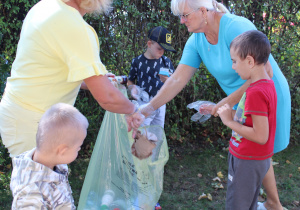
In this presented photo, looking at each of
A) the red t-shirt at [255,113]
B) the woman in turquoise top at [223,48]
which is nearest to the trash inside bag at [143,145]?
the woman in turquoise top at [223,48]

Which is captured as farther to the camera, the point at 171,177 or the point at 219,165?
the point at 219,165

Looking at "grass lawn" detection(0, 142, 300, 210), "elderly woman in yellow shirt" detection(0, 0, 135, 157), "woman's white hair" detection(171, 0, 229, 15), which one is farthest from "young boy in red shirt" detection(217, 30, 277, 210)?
"grass lawn" detection(0, 142, 300, 210)

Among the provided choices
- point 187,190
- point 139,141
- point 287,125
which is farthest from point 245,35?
point 187,190

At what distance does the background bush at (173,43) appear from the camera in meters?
3.53

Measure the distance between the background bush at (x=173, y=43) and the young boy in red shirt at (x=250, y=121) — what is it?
2.07m

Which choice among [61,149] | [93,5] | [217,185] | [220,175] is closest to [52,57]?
[93,5]

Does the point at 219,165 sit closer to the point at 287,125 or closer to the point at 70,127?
the point at 287,125

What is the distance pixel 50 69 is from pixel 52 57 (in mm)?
74

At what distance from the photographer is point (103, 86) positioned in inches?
69.4

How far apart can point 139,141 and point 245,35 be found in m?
1.07

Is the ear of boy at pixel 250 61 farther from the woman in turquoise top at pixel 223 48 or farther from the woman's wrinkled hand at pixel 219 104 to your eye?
the woman's wrinkled hand at pixel 219 104

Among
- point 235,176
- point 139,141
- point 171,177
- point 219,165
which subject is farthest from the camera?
point 219,165

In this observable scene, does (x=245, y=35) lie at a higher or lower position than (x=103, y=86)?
higher

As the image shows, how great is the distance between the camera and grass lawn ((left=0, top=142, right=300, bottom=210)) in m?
3.25
